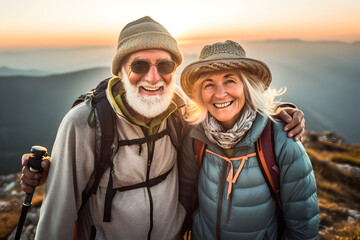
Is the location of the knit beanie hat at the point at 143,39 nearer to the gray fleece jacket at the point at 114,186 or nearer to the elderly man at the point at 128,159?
the elderly man at the point at 128,159

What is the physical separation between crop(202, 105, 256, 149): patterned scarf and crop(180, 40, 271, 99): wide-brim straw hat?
1.93 feet

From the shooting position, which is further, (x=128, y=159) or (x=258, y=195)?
(x=128, y=159)

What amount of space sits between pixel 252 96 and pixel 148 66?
1686mm

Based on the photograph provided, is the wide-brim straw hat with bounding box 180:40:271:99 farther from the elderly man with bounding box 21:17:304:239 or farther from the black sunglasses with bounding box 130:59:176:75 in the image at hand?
the elderly man with bounding box 21:17:304:239

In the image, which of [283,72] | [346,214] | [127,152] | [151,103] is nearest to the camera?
[127,152]

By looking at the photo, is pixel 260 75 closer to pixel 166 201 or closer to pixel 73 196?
pixel 166 201

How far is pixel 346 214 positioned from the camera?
22.0 feet

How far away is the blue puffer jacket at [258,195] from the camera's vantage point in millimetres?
2555

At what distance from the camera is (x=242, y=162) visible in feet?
8.77

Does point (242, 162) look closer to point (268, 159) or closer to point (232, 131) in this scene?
point (268, 159)

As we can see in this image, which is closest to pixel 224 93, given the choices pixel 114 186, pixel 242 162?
pixel 242 162

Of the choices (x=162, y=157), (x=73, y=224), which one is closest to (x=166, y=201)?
(x=162, y=157)

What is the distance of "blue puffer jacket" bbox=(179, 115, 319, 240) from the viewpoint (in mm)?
2555

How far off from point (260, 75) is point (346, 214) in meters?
7.23
